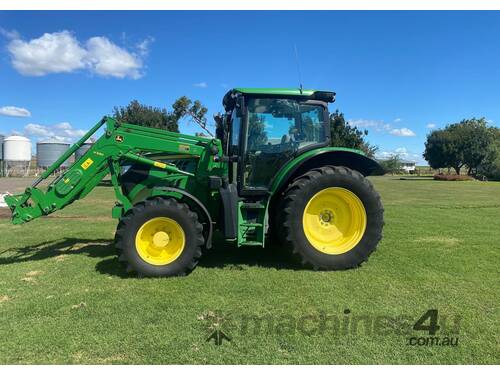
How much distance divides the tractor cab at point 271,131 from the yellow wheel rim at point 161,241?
1111mm

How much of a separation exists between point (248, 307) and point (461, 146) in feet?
183

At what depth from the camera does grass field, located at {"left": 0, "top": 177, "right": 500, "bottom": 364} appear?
3611 millimetres

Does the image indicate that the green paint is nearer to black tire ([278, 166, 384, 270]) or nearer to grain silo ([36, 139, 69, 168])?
black tire ([278, 166, 384, 270])

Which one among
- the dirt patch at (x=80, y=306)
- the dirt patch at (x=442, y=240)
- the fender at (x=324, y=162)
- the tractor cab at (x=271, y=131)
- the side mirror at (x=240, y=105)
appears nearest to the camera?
the dirt patch at (x=80, y=306)

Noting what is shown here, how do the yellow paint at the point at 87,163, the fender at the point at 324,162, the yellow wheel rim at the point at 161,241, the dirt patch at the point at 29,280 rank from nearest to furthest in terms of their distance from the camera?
1. the dirt patch at the point at 29,280
2. the yellow wheel rim at the point at 161,241
3. the fender at the point at 324,162
4. the yellow paint at the point at 87,163

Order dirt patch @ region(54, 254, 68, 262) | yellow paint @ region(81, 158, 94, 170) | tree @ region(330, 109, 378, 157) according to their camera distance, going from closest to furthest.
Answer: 1. yellow paint @ region(81, 158, 94, 170)
2. dirt patch @ region(54, 254, 68, 262)
3. tree @ region(330, 109, 378, 157)

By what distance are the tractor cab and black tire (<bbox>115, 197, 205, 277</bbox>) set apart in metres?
0.95

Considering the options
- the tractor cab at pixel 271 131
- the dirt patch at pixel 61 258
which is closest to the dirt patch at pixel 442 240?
the tractor cab at pixel 271 131

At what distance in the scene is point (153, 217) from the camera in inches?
221

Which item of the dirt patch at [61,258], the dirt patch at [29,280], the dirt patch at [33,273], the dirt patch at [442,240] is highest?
the dirt patch at [442,240]

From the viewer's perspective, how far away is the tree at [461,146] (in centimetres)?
5247

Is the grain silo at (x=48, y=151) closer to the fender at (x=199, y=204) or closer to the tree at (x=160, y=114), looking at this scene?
the tree at (x=160, y=114)

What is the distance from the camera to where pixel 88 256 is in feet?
22.1

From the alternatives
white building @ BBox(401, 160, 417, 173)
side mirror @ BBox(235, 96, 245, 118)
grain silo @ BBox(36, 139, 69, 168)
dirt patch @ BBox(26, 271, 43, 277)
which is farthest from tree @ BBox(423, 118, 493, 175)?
dirt patch @ BBox(26, 271, 43, 277)
